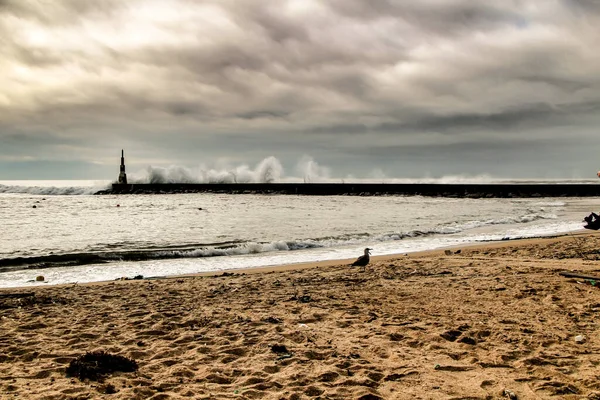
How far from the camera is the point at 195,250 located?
631 inches

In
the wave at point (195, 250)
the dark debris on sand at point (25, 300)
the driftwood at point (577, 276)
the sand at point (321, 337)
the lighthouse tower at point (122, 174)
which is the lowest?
the wave at point (195, 250)

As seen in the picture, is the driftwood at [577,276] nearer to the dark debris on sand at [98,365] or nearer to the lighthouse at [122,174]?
the dark debris on sand at [98,365]

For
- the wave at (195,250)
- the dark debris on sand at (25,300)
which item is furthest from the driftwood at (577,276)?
the wave at (195,250)

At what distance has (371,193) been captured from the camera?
2899 inches

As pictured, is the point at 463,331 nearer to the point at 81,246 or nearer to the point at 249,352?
the point at 249,352

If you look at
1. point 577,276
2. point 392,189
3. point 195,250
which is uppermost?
point 392,189

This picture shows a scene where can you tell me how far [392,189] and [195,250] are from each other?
63.5m

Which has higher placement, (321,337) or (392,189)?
(392,189)

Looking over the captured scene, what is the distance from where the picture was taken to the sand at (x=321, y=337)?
13.9 ft

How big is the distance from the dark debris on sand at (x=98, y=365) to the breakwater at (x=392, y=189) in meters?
62.8

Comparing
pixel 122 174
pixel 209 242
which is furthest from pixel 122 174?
pixel 209 242

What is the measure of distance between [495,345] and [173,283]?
7.14 metres

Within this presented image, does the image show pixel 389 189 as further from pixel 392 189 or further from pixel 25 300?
pixel 25 300

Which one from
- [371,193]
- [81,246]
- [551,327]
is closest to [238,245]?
[81,246]
